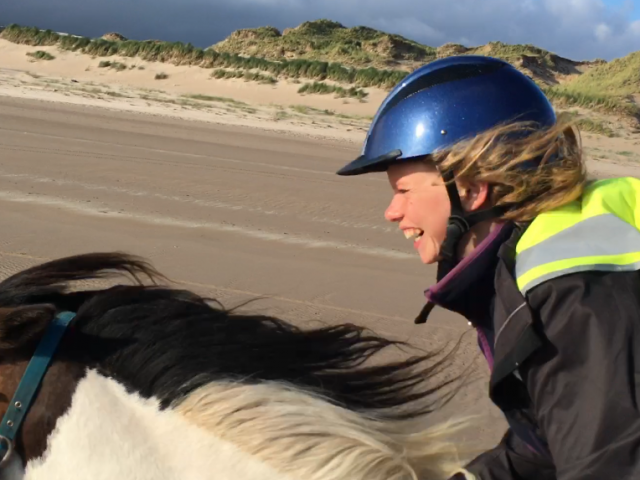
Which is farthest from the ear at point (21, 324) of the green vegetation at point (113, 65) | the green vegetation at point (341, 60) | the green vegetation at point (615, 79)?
the green vegetation at point (113, 65)

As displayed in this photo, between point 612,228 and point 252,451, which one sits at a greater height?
point 612,228

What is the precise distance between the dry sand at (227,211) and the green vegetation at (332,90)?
6.42 m

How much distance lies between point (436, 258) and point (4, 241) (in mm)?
5239

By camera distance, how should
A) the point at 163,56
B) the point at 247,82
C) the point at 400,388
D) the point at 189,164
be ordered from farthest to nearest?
the point at 163,56 → the point at 247,82 → the point at 189,164 → the point at 400,388

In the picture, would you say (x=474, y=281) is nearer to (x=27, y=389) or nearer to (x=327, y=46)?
(x=27, y=389)

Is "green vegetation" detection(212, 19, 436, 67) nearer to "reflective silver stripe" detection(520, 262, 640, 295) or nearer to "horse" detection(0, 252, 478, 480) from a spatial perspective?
"horse" detection(0, 252, 478, 480)

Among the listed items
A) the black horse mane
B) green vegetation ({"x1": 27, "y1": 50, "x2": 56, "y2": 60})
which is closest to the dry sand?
the black horse mane

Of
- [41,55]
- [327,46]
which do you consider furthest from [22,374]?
[327,46]

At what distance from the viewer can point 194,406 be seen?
146 cm

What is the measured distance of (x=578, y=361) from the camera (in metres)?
1.32

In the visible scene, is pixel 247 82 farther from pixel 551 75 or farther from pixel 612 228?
pixel 612 228

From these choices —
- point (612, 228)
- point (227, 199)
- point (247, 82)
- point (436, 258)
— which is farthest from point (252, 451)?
point (247, 82)

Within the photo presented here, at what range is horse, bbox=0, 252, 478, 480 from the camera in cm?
140

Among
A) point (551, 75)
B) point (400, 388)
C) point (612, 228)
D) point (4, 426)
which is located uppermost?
point (551, 75)
